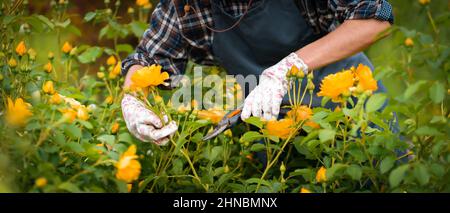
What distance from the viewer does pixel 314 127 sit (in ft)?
→ 4.93

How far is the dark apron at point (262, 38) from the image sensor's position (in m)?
1.95

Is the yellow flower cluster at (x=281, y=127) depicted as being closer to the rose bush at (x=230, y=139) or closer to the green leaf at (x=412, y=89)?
the rose bush at (x=230, y=139)

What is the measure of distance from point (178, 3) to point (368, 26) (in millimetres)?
623

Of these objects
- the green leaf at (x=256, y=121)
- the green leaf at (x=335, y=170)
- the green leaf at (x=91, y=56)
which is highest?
the green leaf at (x=91, y=56)

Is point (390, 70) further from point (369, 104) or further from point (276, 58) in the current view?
point (276, 58)

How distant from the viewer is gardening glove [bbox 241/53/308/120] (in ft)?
5.42

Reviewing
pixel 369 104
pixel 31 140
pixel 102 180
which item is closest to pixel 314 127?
pixel 369 104

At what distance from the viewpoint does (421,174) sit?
1236 millimetres

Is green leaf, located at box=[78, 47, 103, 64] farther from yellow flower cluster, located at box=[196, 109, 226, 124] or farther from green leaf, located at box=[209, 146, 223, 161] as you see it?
green leaf, located at box=[209, 146, 223, 161]

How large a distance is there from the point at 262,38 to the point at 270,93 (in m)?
0.36

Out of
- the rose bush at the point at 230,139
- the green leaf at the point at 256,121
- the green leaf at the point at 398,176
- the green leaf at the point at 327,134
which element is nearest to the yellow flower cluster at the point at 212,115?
the rose bush at the point at 230,139

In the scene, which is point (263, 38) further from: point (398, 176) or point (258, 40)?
point (398, 176)

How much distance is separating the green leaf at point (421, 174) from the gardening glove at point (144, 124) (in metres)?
0.60

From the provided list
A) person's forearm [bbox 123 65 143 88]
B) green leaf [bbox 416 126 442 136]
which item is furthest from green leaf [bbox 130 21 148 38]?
green leaf [bbox 416 126 442 136]
